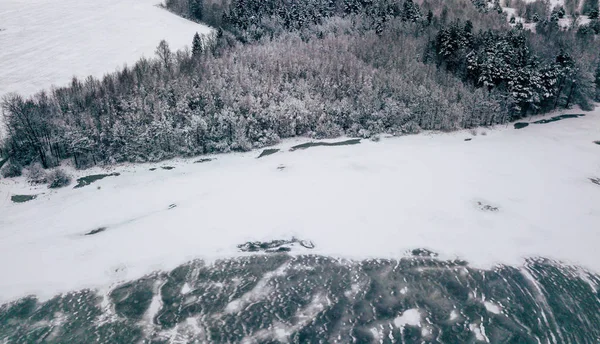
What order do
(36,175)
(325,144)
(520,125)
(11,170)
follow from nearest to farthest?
(36,175) → (11,170) → (325,144) → (520,125)

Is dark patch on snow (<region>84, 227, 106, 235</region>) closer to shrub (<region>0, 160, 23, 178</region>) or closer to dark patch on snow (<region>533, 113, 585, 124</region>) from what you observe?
shrub (<region>0, 160, 23, 178</region>)

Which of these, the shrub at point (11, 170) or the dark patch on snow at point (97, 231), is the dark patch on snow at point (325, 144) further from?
the shrub at point (11, 170)

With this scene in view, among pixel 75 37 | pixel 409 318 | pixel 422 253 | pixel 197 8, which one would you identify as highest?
pixel 197 8

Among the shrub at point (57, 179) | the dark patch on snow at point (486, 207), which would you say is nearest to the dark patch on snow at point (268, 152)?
the shrub at point (57, 179)

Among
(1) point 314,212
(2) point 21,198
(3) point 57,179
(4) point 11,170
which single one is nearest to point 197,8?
(4) point 11,170

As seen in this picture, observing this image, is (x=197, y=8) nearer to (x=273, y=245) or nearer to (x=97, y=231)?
(x=97, y=231)

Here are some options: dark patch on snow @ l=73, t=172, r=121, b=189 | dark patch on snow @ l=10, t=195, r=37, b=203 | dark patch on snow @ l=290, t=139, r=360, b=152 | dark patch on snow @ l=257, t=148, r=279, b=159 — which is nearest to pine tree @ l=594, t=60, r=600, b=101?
dark patch on snow @ l=290, t=139, r=360, b=152
